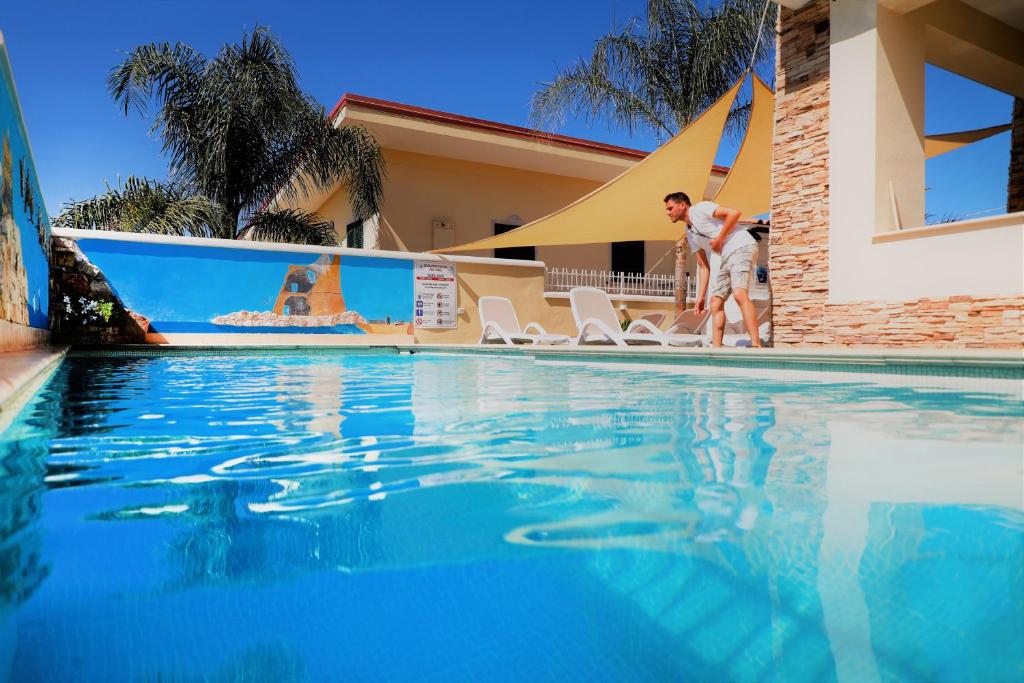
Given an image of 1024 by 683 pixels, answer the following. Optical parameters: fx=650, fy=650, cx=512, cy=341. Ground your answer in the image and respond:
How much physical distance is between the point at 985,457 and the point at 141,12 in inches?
608

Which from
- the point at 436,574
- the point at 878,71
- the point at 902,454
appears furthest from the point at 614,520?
the point at 878,71

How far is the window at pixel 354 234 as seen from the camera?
1565 cm

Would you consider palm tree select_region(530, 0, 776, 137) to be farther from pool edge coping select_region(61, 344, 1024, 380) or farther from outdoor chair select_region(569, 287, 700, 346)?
pool edge coping select_region(61, 344, 1024, 380)

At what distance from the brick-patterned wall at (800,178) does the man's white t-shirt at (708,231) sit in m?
0.89

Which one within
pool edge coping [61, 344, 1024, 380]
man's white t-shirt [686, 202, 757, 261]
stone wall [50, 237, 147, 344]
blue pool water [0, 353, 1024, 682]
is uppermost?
man's white t-shirt [686, 202, 757, 261]

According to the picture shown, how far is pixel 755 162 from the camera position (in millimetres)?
10148

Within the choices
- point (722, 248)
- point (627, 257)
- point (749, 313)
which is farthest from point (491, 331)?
point (627, 257)

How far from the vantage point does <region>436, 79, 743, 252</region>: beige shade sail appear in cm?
881

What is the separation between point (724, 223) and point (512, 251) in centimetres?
991

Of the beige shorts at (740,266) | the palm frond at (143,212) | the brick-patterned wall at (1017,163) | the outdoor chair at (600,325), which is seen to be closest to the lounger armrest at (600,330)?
the outdoor chair at (600,325)

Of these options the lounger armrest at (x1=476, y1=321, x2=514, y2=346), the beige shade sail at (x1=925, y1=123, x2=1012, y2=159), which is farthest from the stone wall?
the beige shade sail at (x1=925, y1=123, x2=1012, y2=159)

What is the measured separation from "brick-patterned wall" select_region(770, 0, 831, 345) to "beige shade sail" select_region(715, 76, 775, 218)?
1774mm

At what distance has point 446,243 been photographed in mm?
14898

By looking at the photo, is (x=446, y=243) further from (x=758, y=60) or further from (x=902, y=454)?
(x=902, y=454)
